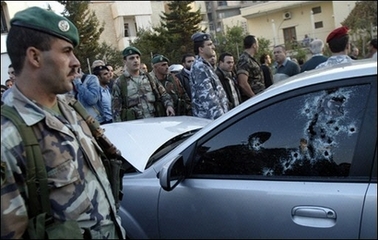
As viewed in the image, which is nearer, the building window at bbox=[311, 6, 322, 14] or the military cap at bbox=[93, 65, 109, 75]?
the military cap at bbox=[93, 65, 109, 75]

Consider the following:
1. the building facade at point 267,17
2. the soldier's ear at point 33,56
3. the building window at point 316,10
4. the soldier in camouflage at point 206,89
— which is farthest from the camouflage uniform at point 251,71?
the building window at point 316,10

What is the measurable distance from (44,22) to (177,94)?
3.86m

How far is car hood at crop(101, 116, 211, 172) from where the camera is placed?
2.66 m

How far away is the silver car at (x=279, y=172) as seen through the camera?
69.7 inches

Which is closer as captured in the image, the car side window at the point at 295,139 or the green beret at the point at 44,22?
the green beret at the point at 44,22

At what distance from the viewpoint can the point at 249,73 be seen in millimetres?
5113

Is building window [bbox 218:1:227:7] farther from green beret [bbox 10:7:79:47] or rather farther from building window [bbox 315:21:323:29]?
green beret [bbox 10:7:79:47]

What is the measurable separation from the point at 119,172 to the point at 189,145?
1.62 feet

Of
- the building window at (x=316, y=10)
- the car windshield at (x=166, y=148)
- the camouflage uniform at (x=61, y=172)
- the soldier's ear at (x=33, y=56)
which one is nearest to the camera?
the camouflage uniform at (x=61, y=172)

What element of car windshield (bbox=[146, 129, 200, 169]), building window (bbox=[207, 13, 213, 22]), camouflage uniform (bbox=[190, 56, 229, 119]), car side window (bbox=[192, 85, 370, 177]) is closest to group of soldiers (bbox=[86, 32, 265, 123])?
camouflage uniform (bbox=[190, 56, 229, 119])

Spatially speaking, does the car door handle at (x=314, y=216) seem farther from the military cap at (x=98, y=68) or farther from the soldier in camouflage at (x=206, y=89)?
the military cap at (x=98, y=68)

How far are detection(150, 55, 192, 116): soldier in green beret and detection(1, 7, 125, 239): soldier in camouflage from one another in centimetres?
354

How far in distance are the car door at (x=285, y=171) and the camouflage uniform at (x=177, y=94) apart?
2989 mm

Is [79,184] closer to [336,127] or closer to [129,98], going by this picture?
[336,127]
